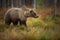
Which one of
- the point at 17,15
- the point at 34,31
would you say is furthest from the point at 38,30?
the point at 17,15

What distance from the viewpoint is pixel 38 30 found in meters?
2.51

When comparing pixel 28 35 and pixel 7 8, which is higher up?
pixel 7 8

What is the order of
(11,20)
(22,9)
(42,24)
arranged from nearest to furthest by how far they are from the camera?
1. (42,24)
2. (22,9)
3. (11,20)

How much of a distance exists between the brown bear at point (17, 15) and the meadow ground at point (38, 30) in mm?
141

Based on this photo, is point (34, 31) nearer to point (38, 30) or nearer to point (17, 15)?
point (38, 30)

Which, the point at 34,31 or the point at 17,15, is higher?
the point at 17,15

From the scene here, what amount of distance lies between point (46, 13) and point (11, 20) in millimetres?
638

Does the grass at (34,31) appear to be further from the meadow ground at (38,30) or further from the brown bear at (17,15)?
the brown bear at (17,15)

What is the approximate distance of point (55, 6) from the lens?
2.74 meters

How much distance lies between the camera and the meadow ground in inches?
96.0

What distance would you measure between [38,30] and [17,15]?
2.09 feet

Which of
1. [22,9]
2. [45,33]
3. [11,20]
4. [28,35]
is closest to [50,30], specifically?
[45,33]

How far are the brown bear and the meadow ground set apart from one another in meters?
0.14

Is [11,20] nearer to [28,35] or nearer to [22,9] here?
[22,9]
